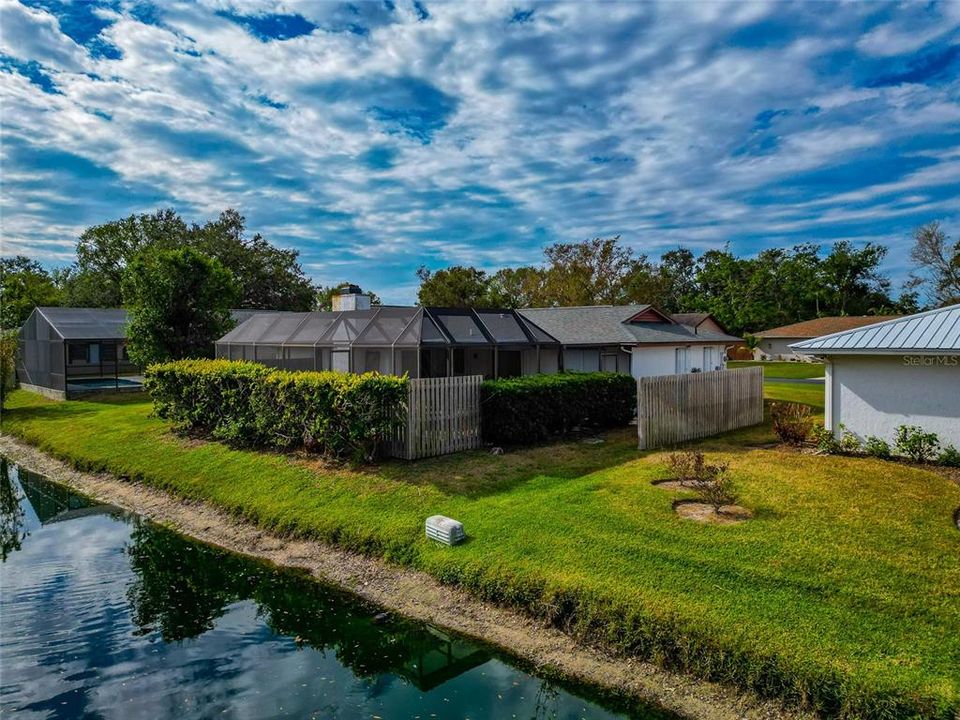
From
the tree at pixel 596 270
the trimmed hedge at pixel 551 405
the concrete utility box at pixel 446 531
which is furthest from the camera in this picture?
the tree at pixel 596 270

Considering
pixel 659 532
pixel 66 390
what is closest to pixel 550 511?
pixel 659 532

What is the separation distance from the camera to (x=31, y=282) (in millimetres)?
47562

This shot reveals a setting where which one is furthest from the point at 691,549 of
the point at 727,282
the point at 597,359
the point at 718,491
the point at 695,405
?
the point at 727,282

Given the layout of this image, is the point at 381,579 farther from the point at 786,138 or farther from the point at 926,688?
the point at 786,138

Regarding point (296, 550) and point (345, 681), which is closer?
point (345, 681)

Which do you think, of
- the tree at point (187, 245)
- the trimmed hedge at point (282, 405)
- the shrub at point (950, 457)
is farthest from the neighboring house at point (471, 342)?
the tree at point (187, 245)

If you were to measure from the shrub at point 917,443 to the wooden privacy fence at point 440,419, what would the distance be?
8456 mm

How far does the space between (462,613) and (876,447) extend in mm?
9561

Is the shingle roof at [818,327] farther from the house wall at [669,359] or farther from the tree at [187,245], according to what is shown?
the tree at [187,245]

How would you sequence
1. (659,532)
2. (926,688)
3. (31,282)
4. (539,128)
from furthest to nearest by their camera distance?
(31,282) < (539,128) < (659,532) < (926,688)

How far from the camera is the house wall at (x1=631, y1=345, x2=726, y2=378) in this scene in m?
21.7

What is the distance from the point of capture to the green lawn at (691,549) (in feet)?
17.5

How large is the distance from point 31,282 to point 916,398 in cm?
5867

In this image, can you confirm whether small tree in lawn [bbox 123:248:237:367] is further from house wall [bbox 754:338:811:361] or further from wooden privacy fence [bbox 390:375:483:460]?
house wall [bbox 754:338:811:361]
